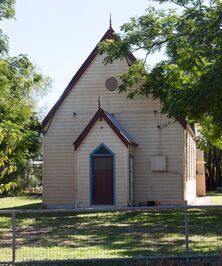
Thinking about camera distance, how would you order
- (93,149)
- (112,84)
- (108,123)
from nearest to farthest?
1. (108,123)
2. (93,149)
3. (112,84)

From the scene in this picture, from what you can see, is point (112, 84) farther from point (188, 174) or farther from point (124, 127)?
point (188, 174)

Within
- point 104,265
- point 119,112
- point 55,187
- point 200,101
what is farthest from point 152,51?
point 104,265

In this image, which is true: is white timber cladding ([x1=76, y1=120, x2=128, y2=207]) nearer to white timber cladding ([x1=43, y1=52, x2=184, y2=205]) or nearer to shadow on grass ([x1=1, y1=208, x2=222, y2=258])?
white timber cladding ([x1=43, y1=52, x2=184, y2=205])

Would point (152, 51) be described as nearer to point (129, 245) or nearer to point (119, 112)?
point (119, 112)

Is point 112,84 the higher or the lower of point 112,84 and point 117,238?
the higher

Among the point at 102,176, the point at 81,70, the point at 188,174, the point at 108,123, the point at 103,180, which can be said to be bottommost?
the point at 103,180

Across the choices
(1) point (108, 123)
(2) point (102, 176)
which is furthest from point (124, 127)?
(2) point (102, 176)

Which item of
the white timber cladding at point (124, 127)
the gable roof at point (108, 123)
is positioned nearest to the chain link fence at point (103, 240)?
the gable roof at point (108, 123)

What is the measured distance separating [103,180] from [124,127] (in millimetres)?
3226

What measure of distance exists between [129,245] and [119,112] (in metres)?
14.8

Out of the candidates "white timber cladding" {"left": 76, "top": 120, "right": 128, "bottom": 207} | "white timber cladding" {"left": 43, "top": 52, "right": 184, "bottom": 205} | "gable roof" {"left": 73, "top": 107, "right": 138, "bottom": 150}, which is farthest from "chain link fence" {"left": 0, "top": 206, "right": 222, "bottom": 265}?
"white timber cladding" {"left": 43, "top": 52, "right": 184, "bottom": 205}

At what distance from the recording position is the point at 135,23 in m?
24.8

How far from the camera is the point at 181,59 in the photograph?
18859 mm

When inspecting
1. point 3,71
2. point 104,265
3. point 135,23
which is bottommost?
point 104,265
